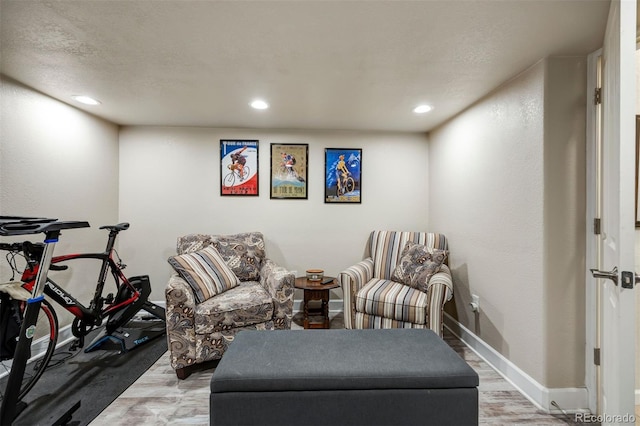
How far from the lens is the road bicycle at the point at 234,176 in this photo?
3285 mm

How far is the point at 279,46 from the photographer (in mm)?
1592

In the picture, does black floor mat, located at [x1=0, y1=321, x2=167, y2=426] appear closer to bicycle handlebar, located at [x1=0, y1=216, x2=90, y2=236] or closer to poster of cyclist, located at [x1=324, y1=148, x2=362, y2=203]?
bicycle handlebar, located at [x1=0, y1=216, x2=90, y2=236]

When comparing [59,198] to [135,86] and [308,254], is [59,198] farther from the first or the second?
[308,254]

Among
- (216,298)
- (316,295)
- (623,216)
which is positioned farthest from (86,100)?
(623,216)

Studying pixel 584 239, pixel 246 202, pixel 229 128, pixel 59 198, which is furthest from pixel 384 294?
pixel 59 198

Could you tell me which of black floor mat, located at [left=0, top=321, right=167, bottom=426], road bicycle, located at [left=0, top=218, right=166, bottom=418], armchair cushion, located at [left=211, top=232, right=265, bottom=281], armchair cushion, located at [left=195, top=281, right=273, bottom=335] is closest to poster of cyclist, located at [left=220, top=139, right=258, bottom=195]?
armchair cushion, located at [left=211, top=232, right=265, bottom=281]

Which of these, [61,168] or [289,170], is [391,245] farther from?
[61,168]

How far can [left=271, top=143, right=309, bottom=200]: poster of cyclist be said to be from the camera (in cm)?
331

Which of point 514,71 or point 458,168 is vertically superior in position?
point 514,71

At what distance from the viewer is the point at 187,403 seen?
5.78 feet

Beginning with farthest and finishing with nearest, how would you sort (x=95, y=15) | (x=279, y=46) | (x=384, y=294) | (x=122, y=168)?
(x=122, y=168)
(x=384, y=294)
(x=279, y=46)
(x=95, y=15)

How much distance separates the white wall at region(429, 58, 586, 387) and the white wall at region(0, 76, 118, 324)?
376 cm

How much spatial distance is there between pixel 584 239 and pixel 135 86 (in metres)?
3.38

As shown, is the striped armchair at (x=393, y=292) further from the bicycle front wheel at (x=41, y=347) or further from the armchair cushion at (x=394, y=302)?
the bicycle front wheel at (x=41, y=347)
